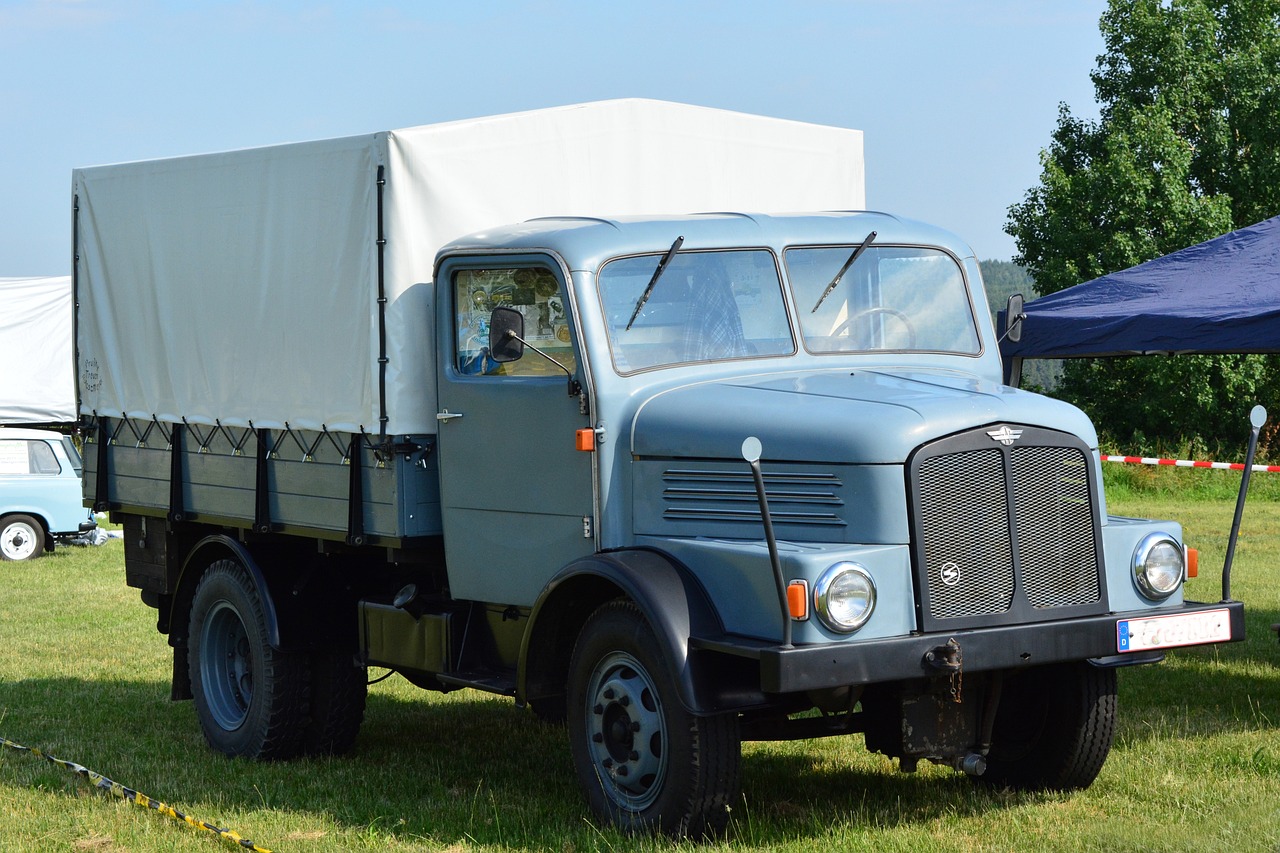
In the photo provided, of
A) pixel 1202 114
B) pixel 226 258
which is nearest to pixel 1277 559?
pixel 226 258

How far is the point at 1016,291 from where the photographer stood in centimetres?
806

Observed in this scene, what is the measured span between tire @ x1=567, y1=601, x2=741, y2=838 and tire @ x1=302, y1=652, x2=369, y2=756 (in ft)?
6.94

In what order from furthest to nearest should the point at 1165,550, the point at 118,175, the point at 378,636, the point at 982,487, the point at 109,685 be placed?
the point at 109,685, the point at 118,175, the point at 378,636, the point at 1165,550, the point at 982,487

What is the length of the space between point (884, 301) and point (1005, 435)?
1.31 m

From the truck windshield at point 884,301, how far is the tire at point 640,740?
1.57 m

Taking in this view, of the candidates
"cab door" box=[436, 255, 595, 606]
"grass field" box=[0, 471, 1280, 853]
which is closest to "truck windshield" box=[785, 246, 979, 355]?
"cab door" box=[436, 255, 595, 606]

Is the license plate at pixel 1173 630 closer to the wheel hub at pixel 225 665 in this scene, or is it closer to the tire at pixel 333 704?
the tire at pixel 333 704

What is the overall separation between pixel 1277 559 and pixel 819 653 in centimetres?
1199

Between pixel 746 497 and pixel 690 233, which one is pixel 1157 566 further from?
pixel 690 233

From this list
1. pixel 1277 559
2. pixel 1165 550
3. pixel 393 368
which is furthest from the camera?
pixel 1277 559

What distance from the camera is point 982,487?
5684mm

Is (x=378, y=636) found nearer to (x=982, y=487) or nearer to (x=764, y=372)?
(x=764, y=372)

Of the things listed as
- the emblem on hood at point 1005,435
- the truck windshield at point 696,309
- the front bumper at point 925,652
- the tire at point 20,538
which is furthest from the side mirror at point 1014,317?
the tire at point 20,538

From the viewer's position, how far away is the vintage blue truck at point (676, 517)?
5.58 meters
